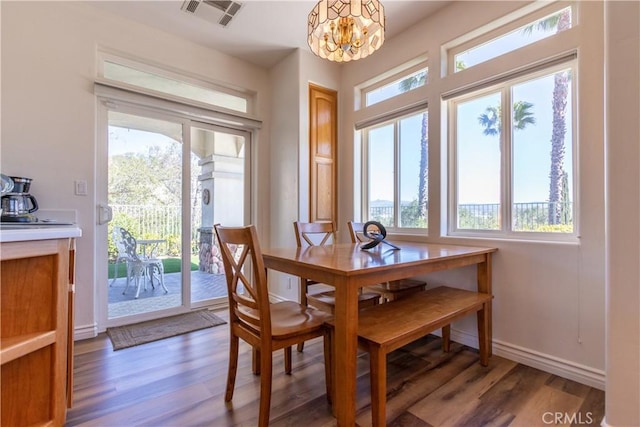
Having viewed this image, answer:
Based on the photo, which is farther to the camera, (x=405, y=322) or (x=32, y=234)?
(x=405, y=322)

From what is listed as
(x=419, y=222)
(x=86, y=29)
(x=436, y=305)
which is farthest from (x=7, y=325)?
(x=419, y=222)

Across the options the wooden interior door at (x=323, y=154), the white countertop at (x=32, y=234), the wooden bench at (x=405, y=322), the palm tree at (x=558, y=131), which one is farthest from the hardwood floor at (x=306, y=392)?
the wooden interior door at (x=323, y=154)

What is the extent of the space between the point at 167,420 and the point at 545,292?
234cm

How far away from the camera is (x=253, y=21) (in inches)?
107

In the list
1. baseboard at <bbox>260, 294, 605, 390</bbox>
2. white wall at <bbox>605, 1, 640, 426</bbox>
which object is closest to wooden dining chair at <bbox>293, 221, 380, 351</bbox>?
baseboard at <bbox>260, 294, 605, 390</bbox>

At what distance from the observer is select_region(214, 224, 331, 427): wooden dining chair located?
1.30 meters

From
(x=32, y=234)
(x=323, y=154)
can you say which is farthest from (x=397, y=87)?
(x=32, y=234)

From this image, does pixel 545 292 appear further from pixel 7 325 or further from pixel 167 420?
pixel 7 325

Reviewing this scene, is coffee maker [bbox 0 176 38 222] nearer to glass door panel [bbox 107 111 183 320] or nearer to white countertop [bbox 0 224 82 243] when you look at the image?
glass door panel [bbox 107 111 183 320]

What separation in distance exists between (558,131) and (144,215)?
11.4 feet

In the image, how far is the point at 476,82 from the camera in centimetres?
229

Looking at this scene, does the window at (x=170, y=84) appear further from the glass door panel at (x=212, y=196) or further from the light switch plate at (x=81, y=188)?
the light switch plate at (x=81, y=188)

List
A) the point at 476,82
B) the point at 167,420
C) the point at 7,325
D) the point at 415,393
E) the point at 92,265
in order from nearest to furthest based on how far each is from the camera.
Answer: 1. the point at 7,325
2. the point at 167,420
3. the point at 415,393
4. the point at 476,82
5. the point at 92,265

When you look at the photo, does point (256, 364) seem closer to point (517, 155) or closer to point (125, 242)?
point (125, 242)
